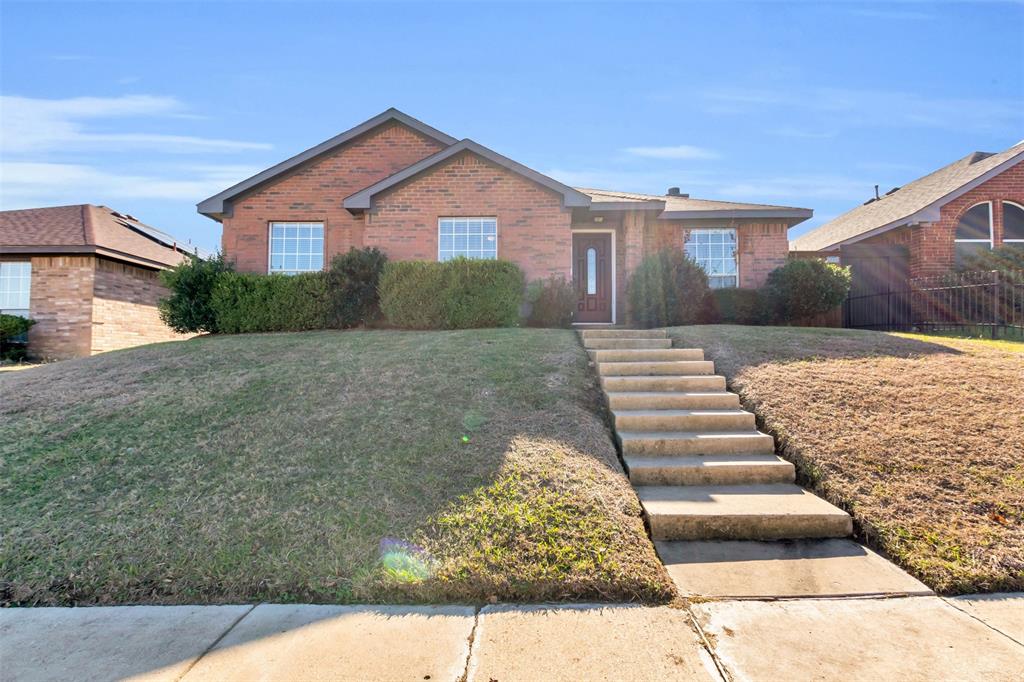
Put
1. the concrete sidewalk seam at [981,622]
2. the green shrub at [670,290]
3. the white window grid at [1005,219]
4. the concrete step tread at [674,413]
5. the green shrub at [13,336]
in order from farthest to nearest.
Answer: the white window grid at [1005,219], the green shrub at [13,336], the green shrub at [670,290], the concrete step tread at [674,413], the concrete sidewalk seam at [981,622]

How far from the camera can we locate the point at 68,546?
354cm

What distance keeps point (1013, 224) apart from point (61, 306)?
27595 mm

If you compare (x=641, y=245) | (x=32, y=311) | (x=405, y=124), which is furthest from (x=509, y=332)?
(x=32, y=311)

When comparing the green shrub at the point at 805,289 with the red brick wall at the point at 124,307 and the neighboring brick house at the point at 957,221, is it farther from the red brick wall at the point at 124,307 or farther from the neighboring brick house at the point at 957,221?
the red brick wall at the point at 124,307

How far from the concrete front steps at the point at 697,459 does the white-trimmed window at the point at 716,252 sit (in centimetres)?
674

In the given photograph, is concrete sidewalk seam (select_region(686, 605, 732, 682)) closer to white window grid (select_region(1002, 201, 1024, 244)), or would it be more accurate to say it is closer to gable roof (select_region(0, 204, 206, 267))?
gable roof (select_region(0, 204, 206, 267))

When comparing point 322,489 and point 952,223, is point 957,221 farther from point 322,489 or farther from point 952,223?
point 322,489

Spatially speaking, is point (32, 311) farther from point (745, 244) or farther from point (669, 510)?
point (745, 244)

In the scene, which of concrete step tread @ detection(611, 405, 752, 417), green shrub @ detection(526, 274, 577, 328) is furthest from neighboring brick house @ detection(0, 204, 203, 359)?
concrete step tread @ detection(611, 405, 752, 417)

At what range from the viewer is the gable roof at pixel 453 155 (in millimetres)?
11578

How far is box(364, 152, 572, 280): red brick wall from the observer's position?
38.7ft

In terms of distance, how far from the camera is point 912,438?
4793 millimetres

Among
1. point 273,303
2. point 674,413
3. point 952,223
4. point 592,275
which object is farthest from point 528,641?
point 952,223

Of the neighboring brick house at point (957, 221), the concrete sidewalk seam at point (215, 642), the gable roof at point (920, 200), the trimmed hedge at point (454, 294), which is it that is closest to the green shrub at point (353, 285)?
the trimmed hedge at point (454, 294)
